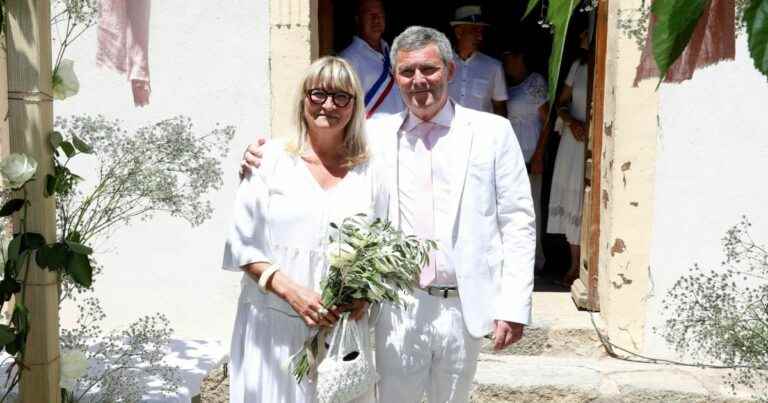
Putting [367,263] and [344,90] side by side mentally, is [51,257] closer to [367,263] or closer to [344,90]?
[367,263]

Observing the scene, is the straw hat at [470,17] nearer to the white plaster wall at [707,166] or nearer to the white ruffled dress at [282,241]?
the white plaster wall at [707,166]

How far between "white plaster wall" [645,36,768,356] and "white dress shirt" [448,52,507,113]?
1.52m

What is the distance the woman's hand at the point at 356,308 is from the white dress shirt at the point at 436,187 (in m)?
0.33

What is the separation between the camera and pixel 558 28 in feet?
2.15

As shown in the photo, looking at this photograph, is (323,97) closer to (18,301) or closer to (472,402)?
(18,301)

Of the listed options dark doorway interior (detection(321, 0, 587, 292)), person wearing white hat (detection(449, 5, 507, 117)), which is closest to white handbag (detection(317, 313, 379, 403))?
person wearing white hat (detection(449, 5, 507, 117))

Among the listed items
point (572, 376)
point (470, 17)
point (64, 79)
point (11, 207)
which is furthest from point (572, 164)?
point (11, 207)

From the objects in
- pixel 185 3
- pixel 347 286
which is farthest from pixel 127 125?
pixel 347 286

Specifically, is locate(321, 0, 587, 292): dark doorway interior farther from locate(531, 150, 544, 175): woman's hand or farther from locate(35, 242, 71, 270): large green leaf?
locate(35, 242, 71, 270): large green leaf

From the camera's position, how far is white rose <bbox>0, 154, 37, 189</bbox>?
2.21 meters

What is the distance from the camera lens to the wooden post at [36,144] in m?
2.29

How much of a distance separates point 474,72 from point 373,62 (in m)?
1.03

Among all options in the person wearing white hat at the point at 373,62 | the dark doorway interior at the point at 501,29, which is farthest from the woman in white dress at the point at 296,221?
the dark doorway interior at the point at 501,29

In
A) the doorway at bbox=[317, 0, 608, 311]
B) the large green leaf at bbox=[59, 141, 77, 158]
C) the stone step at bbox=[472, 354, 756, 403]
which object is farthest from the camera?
the doorway at bbox=[317, 0, 608, 311]
